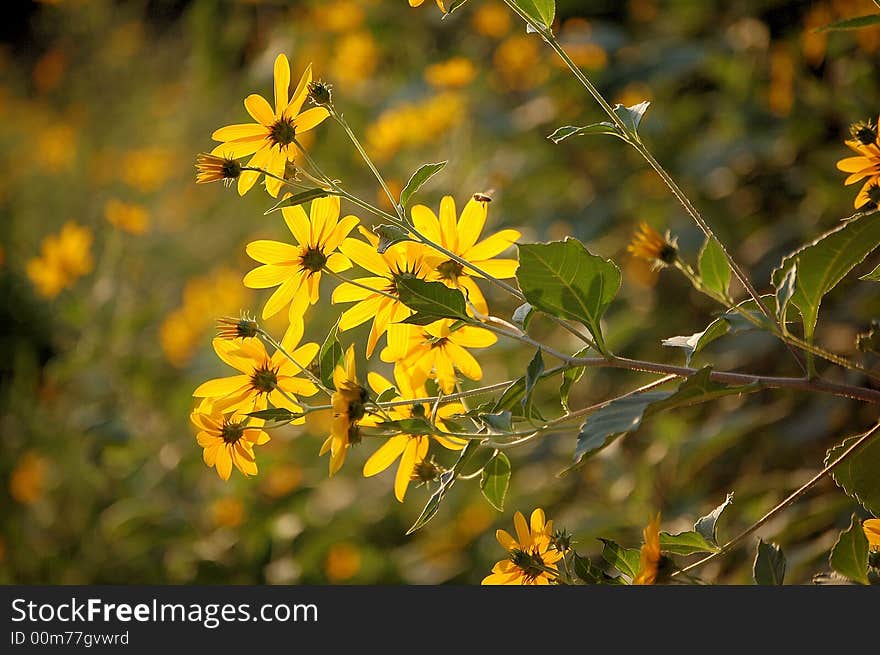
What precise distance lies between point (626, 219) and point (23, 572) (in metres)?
1.15

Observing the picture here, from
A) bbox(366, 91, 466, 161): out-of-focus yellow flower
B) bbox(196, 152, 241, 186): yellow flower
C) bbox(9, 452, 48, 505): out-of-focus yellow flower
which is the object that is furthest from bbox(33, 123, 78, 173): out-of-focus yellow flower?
bbox(196, 152, 241, 186): yellow flower

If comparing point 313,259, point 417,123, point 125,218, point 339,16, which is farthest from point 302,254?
point 339,16

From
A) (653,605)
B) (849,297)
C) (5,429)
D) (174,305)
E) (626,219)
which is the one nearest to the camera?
(653,605)

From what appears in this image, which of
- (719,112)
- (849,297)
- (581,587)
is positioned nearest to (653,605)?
(581,587)

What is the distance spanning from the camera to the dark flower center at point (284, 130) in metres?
0.50

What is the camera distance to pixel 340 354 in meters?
0.51

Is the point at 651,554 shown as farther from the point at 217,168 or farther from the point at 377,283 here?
the point at 217,168

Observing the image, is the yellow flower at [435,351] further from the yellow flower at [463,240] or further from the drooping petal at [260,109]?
the drooping petal at [260,109]

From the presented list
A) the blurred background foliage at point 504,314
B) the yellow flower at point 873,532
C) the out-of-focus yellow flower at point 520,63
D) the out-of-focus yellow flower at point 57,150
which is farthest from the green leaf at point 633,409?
the out-of-focus yellow flower at point 57,150

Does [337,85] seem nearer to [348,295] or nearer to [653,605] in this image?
[348,295]

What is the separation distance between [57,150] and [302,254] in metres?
2.89

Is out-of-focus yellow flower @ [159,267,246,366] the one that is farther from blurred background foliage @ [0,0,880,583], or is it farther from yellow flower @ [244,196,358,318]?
yellow flower @ [244,196,358,318]

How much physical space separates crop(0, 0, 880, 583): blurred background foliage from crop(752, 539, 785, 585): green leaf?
1.32 feet

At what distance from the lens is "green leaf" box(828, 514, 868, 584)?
1.40ft
